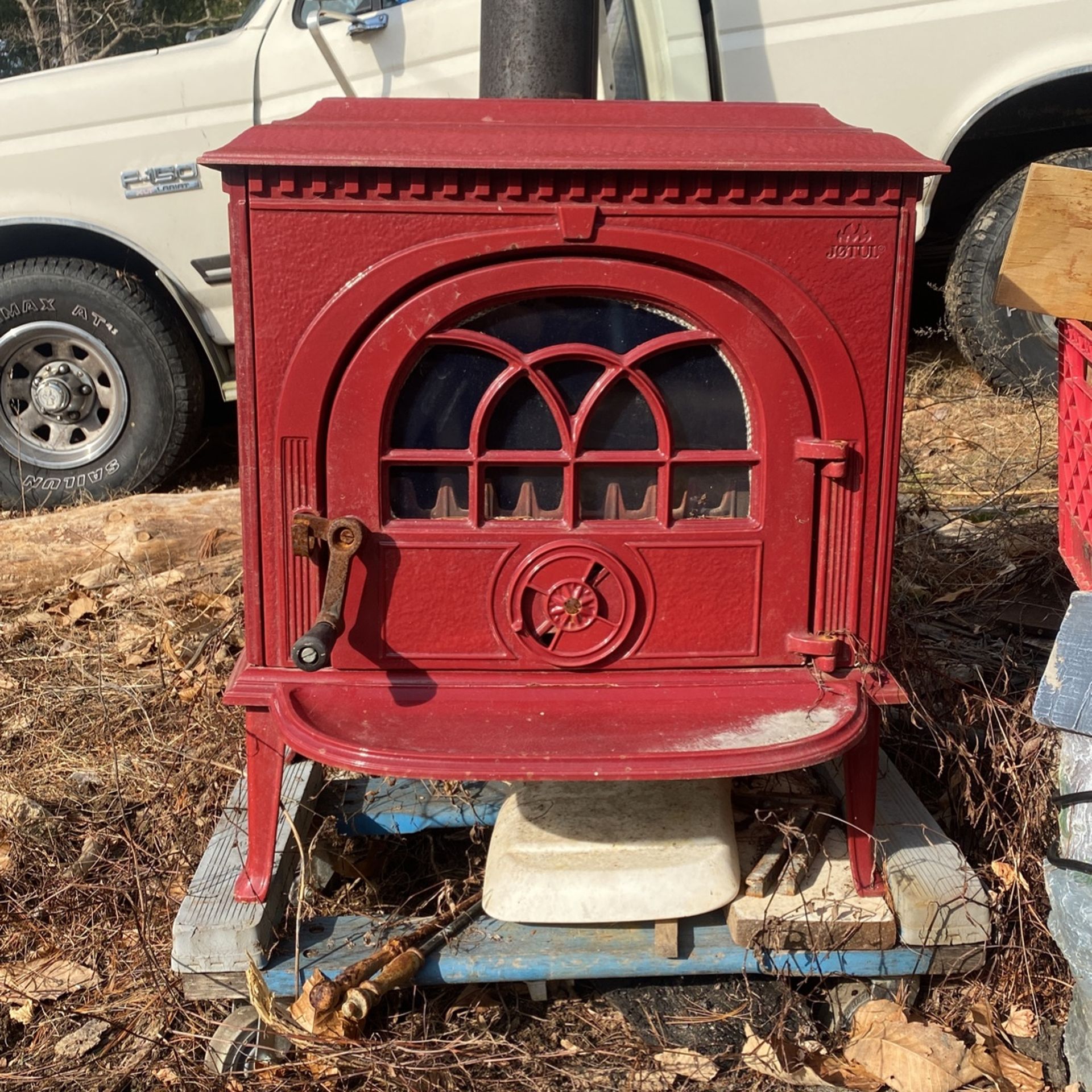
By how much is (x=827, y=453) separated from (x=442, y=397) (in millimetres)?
607

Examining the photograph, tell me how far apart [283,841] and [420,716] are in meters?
0.48

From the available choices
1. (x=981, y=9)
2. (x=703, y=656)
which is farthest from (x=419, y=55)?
(x=703, y=656)

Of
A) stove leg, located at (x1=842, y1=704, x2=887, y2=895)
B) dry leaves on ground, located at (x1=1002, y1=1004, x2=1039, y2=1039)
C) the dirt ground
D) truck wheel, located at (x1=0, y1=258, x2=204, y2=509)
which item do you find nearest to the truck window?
the dirt ground

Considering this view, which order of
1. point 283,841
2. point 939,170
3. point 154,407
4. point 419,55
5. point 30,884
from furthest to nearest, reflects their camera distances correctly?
point 154,407 < point 419,55 < point 30,884 < point 283,841 < point 939,170

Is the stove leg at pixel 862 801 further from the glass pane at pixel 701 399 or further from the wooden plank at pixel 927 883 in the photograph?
the glass pane at pixel 701 399

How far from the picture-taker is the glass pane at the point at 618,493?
180cm

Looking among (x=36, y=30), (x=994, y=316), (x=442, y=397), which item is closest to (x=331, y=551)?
(x=442, y=397)

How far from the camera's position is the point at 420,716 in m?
1.74

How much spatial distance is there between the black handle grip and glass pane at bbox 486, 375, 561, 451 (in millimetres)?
390

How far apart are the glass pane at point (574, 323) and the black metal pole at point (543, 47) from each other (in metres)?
0.63

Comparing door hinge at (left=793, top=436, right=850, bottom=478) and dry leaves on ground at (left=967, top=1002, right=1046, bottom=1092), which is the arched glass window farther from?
dry leaves on ground at (left=967, top=1002, right=1046, bottom=1092)

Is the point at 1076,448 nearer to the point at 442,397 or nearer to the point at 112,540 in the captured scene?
the point at 442,397

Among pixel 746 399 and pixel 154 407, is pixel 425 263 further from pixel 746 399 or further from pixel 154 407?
pixel 154 407

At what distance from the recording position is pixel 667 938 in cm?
177
